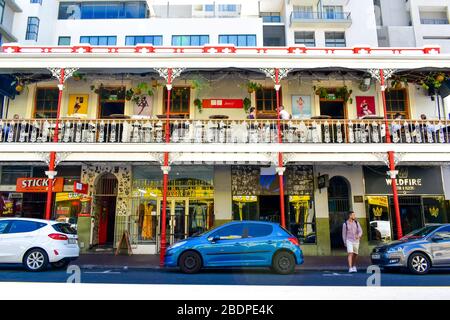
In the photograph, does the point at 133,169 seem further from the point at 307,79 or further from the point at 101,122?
the point at 307,79

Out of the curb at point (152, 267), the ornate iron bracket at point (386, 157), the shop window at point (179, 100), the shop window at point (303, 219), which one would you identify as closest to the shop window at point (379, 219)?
the shop window at point (303, 219)

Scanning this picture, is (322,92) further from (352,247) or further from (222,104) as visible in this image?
(352,247)

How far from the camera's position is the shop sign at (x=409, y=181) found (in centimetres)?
1437

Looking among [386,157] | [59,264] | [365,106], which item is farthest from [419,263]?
[59,264]

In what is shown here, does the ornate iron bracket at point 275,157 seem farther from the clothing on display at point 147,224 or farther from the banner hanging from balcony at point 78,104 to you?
the banner hanging from balcony at point 78,104

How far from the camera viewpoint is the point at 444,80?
14.3 metres

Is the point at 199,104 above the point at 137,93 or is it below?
below

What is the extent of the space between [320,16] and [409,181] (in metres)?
17.4

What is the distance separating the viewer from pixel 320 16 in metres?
27.0

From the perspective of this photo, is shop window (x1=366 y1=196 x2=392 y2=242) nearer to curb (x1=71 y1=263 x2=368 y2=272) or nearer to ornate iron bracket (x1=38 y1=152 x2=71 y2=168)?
curb (x1=71 y1=263 x2=368 y2=272)
